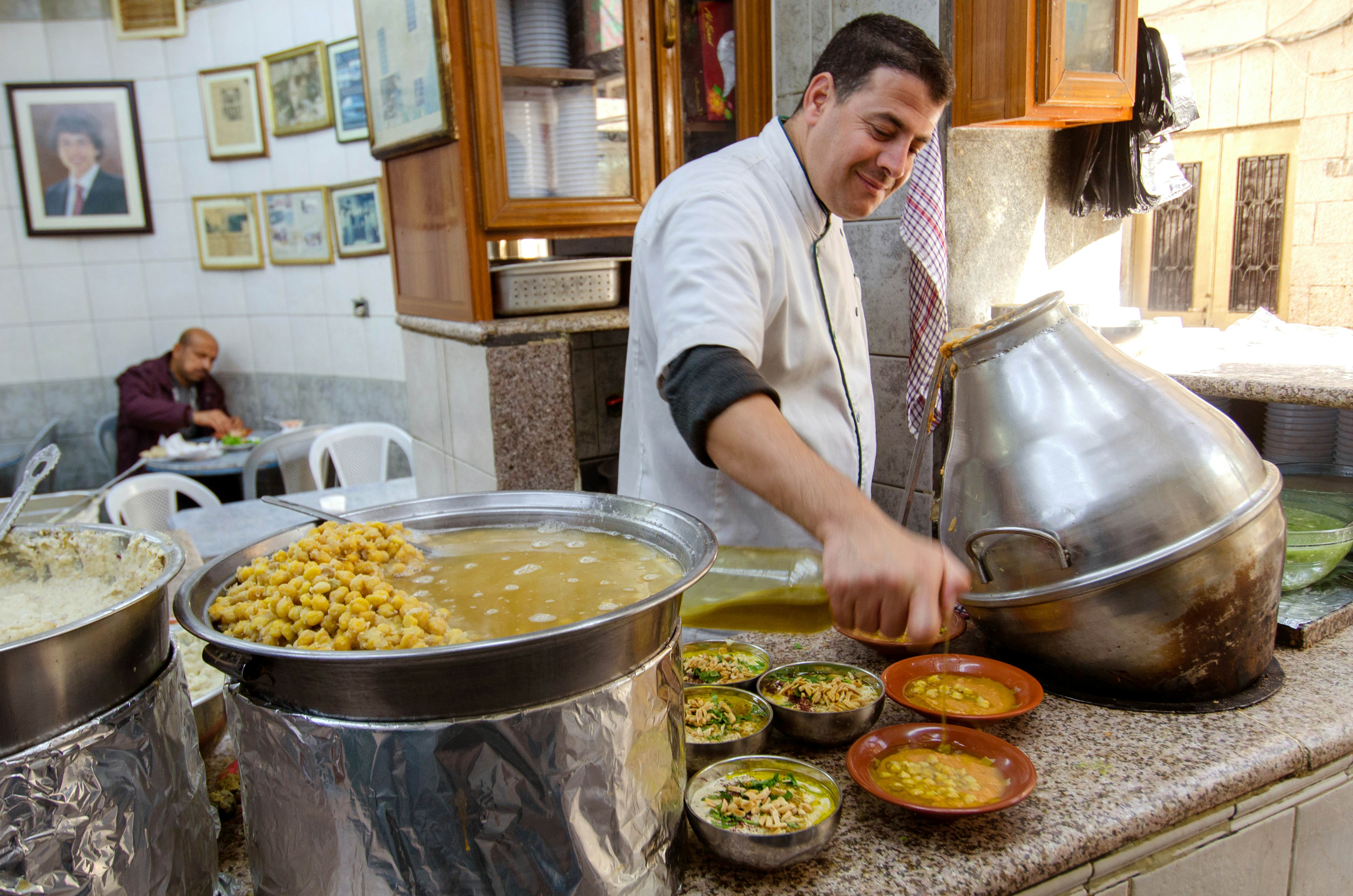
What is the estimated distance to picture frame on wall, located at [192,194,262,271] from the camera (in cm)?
719

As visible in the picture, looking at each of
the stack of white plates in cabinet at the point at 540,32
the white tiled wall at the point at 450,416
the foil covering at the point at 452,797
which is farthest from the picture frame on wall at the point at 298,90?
the foil covering at the point at 452,797

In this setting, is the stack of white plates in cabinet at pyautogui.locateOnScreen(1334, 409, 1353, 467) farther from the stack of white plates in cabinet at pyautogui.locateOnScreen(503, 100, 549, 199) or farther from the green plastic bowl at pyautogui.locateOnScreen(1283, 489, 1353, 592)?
the stack of white plates in cabinet at pyautogui.locateOnScreen(503, 100, 549, 199)

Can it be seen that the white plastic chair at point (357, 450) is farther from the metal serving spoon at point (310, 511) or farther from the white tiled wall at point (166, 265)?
the metal serving spoon at point (310, 511)

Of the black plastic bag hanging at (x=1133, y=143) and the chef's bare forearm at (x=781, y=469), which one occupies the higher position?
the black plastic bag hanging at (x=1133, y=143)

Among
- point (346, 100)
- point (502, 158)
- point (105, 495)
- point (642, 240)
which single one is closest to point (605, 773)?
point (642, 240)

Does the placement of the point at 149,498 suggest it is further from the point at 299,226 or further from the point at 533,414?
the point at 299,226

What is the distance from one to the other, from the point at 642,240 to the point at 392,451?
5.04 m

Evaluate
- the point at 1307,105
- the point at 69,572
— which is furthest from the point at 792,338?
the point at 1307,105

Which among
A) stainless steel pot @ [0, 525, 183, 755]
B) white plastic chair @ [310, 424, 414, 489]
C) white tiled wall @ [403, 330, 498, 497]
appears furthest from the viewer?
white plastic chair @ [310, 424, 414, 489]

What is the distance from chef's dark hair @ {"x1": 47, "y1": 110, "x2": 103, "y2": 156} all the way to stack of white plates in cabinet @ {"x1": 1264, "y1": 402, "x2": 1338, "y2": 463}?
803cm

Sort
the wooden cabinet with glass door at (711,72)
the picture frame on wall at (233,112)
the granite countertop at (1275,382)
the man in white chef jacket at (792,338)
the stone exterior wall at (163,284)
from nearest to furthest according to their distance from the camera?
the man in white chef jacket at (792,338), the granite countertop at (1275,382), the wooden cabinet with glass door at (711,72), the stone exterior wall at (163,284), the picture frame on wall at (233,112)

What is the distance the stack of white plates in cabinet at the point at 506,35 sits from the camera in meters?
3.06

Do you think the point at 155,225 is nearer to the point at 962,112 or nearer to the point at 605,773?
the point at 962,112

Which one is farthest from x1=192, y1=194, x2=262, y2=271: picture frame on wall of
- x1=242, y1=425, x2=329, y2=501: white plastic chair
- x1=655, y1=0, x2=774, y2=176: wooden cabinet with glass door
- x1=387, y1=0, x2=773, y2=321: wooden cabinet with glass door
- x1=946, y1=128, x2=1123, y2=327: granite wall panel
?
x1=946, y1=128, x2=1123, y2=327: granite wall panel
